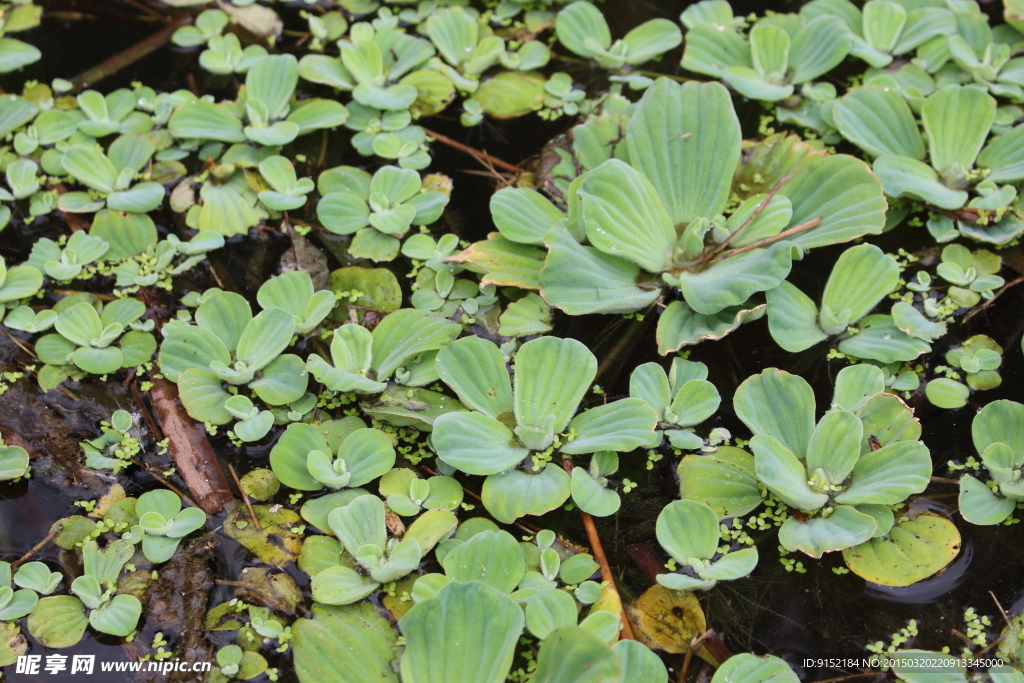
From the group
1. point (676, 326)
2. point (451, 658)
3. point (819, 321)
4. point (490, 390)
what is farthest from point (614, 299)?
point (451, 658)

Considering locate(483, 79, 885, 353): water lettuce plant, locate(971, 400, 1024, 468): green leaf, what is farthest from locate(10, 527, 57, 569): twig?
locate(971, 400, 1024, 468): green leaf

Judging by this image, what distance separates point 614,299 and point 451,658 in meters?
1.02

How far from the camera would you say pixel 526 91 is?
9.61ft

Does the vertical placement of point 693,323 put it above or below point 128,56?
below

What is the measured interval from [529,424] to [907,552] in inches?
36.1

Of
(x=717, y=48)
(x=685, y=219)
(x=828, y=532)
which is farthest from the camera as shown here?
(x=717, y=48)

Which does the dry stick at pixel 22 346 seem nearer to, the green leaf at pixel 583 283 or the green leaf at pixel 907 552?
the green leaf at pixel 583 283

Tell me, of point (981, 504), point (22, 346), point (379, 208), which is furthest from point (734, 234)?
point (22, 346)

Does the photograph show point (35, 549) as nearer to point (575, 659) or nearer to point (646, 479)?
point (575, 659)

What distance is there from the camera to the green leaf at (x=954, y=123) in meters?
2.48

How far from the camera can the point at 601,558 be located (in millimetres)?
1864

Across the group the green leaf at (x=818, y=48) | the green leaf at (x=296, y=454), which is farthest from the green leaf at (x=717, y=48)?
the green leaf at (x=296, y=454)

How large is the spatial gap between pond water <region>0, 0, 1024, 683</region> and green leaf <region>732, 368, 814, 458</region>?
102mm

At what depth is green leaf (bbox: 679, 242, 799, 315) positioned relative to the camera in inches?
80.9
